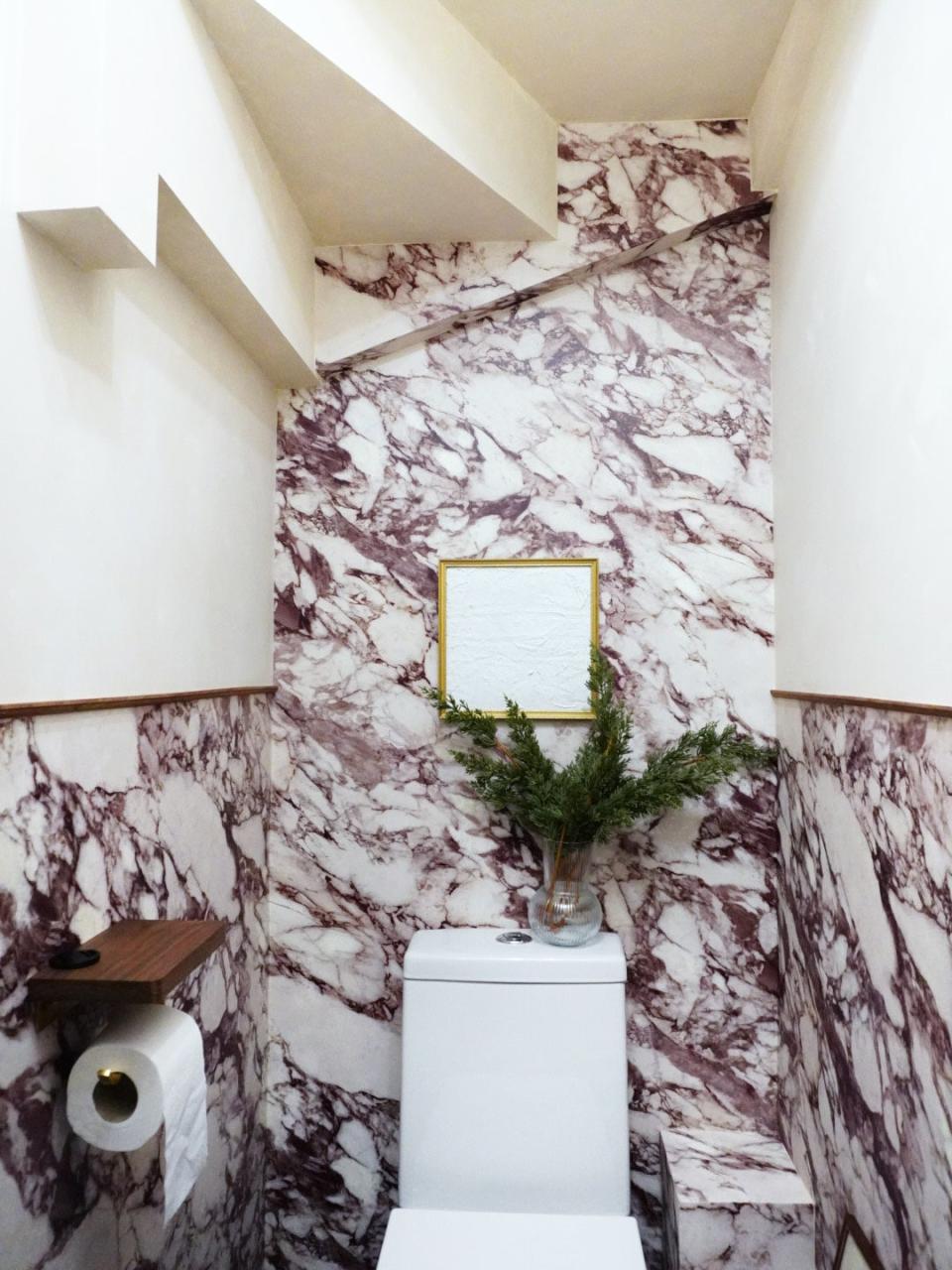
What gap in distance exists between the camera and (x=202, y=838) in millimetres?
1703

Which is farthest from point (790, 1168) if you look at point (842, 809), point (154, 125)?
point (154, 125)

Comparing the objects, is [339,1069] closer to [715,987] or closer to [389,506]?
[715,987]

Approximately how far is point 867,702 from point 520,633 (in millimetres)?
839

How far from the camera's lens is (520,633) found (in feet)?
6.78

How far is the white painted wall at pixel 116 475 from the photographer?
110cm

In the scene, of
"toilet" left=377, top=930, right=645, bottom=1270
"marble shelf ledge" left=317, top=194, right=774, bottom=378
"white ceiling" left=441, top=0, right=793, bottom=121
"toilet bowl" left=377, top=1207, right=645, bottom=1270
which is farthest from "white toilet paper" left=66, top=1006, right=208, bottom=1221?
"white ceiling" left=441, top=0, right=793, bottom=121

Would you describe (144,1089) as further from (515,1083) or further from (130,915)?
(515,1083)

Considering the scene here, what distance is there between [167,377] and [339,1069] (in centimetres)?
147

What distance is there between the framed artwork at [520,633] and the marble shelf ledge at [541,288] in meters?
0.49

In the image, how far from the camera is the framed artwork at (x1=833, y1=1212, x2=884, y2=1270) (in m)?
1.36

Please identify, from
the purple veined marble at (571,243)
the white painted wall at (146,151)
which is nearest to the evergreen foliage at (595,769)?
the purple veined marble at (571,243)

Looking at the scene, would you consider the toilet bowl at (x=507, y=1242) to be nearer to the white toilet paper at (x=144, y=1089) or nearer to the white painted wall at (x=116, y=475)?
the white toilet paper at (x=144, y=1089)

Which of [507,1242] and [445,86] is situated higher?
[445,86]

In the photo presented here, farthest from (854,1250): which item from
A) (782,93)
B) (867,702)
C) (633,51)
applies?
(633,51)
